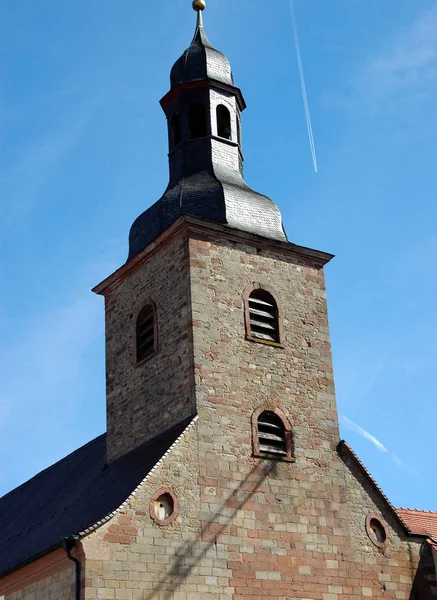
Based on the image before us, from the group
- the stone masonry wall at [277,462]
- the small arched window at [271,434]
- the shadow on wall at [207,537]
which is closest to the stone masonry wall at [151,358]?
the stone masonry wall at [277,462]

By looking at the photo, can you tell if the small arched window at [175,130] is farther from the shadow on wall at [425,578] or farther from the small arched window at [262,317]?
the shadow on wall at [425,578]

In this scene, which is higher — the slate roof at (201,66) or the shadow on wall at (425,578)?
the slate roof at (201,66)

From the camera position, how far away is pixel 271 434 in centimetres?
1839

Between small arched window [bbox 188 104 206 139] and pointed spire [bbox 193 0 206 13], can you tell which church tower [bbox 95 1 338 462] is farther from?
pointed spire [bbox 193 0 206 13]

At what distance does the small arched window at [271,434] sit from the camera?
1808 cm

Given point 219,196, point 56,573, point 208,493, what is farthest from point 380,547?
point 219,196

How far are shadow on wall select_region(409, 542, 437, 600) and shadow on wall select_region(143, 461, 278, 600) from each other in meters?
3.47

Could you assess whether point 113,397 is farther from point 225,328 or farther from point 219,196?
point 219,196

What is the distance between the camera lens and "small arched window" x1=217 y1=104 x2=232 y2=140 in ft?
70.6

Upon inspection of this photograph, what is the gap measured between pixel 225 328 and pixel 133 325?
245 cm

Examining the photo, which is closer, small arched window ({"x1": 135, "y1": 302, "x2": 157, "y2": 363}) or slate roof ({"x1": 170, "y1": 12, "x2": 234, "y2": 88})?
small arched window ({"x1": 135, "y1": 302, "x2": 157, "y2": 363})

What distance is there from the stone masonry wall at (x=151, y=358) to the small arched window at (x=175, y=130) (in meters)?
2.95

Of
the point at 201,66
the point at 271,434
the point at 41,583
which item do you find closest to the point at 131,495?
the point at 41,583

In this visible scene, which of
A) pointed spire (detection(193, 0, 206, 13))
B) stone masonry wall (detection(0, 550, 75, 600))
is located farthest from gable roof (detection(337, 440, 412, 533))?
pointed spire (detection(193, 0, 206, 13))
